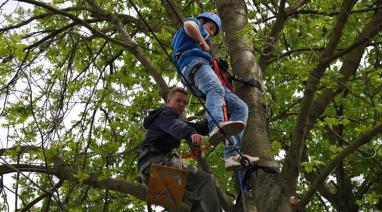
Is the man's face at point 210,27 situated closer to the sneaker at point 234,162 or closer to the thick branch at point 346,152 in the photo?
the sneaker at point 234,162

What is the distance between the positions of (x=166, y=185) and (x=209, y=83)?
827 millimetres

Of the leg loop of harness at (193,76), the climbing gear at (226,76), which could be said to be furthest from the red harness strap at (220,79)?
the leg loop of harness at (193,76)

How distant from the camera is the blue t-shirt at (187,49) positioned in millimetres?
4082

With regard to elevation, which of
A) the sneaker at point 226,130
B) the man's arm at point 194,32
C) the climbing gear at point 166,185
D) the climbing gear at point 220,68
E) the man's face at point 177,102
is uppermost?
the man's arm at point 194,32

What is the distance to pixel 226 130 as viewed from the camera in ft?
11.5

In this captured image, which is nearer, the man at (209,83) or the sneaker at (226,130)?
the sneaker at (226,130)

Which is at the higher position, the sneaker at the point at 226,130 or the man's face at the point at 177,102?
the man's face at the point at 177,102

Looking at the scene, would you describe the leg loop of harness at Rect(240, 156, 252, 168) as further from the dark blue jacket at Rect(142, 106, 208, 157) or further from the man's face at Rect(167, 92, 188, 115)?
the man's face at Rect(167, 92, 188, 115)

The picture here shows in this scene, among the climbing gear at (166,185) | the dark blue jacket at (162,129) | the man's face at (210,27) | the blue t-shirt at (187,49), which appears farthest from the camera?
the man's face at (210,27)

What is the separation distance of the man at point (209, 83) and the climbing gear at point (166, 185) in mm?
349

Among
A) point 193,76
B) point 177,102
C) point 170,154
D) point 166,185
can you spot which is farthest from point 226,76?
point 166,185

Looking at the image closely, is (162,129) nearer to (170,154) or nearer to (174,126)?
(174,126)

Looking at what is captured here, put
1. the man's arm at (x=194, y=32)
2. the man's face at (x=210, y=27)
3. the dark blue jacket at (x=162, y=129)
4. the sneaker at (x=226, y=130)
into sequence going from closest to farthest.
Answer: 1. the sneaker at (x=226, y=130)
2. the dark blue jacket at (x=162, y=129)
3. the man's arm at (x=194, y=32)
4. the man's face at (x=210, y=27)

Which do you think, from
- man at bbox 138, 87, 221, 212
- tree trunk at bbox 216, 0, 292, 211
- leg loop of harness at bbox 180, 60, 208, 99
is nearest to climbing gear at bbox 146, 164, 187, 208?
man at bbox 138, 87, 221, 212
